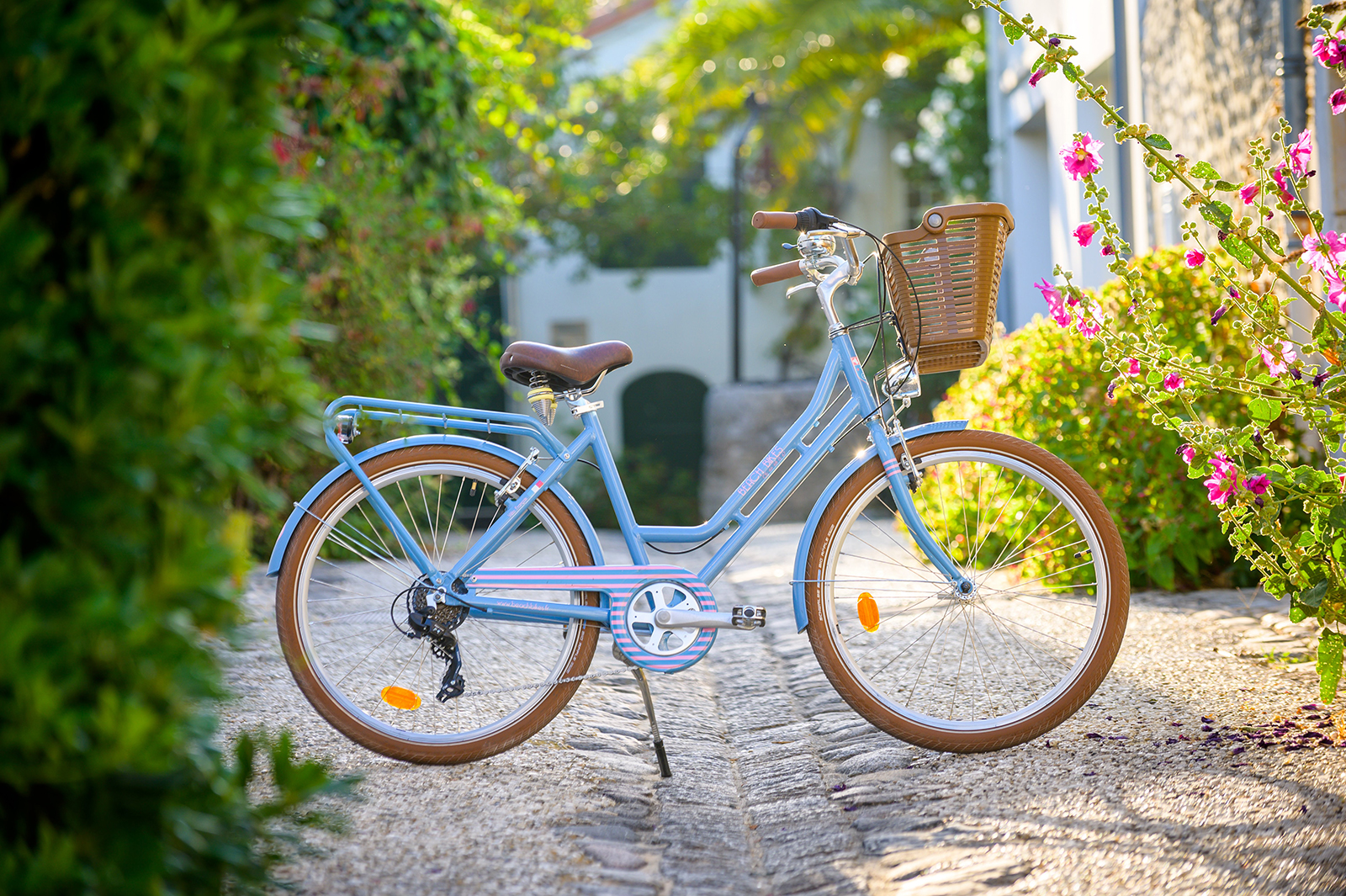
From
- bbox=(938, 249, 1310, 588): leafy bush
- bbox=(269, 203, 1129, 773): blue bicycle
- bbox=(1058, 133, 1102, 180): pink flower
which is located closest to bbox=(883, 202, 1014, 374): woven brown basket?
bbox=(269, 203, 1129, 773): blue bicycle

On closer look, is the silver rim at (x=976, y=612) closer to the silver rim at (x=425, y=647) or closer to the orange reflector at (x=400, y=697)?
the silver rim at (x=425, y=647)

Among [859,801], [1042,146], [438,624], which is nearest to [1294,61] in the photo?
[859,801]

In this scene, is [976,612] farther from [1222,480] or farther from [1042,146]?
[1042,146]

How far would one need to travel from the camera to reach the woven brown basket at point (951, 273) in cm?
230

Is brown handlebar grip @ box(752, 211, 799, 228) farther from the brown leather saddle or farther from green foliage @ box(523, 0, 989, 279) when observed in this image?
green foliage @ box(523, 0, 989, 279)

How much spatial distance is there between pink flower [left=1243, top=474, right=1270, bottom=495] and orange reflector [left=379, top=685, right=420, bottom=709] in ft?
6.66

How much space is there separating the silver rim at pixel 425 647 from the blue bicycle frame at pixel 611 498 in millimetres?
55

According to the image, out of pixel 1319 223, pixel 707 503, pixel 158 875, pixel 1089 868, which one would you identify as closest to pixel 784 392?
pixel 707 503

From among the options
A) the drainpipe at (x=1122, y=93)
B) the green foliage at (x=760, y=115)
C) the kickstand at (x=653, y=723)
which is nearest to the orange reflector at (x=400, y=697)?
the kickstand at (x=653, y=723)

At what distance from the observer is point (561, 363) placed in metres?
2.32

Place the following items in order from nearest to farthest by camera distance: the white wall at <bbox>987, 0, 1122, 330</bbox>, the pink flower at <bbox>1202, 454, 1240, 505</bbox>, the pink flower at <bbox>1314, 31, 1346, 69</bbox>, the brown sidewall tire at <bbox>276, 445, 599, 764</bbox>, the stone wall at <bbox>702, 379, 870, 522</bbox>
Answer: the brown sidewall tire at <bbox>276, 445, 599, 764</bbox>
the pink flower at <bbox>1314, 31, 1346, 69</bbox>
the pink flower at <bbox>1202, 454, 1240, 505</bbox>
the white wall at <bbox>987, 0, 1122, 330</bbox>
the stone wall at <bbox>702, 379, 870, 522</bbox>

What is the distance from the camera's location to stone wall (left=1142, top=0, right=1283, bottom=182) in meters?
4.21

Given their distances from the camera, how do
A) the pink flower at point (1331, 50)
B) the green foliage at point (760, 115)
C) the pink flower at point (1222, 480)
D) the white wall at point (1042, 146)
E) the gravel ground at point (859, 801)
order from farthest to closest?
the green foliage at point (760, 115)
the white wall at point (1042, 146)
the pink flower at point (1222, 480)
the pink flower at point (1331, 50)
the gravel ground at point (859, 801)

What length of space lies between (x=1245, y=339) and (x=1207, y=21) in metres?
1.88
